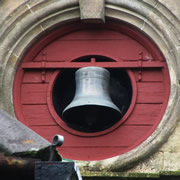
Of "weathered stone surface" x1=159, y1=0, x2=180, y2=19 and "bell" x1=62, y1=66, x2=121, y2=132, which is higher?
"weathered stone surface" x1=159, y1=0, x2=180, y2=19

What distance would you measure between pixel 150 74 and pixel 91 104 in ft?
3.58

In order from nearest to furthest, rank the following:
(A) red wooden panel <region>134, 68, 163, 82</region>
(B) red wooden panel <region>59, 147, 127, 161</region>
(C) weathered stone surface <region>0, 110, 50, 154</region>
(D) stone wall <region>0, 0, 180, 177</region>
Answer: (C) weathered stone surface <region>0, 110, 50, 154</region> < (D) stone wall <region>0, 0, 180, 177</region> < (B) red wooden panel <region>59, 147, 127, 161</region> < (A) red wooden panel <region>134, 68, 163, 82</region>

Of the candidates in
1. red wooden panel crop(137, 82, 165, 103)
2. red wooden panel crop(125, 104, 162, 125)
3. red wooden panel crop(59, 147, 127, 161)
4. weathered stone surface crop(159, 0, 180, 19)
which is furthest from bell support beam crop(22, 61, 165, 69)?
red wooden panel crop(59, 147, 127, 161)

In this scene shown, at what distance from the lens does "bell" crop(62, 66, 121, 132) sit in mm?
8773

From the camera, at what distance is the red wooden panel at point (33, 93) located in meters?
9.48

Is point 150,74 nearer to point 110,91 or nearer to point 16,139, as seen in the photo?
point 110,91

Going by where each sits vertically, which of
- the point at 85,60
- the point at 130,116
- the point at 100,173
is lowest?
the point at 100,173

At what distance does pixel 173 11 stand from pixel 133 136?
1.52 meters

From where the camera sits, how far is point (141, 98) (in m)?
9.34

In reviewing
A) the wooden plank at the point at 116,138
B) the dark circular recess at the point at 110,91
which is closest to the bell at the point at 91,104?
the dark circular recess at the point at 110,91

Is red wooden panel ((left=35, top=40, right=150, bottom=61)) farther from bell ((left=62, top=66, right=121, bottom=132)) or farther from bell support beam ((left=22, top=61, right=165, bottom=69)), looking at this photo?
bell ((left=62, top=66, right=121, bottom=132))

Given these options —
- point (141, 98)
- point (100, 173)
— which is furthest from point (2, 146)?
point (141, 98)

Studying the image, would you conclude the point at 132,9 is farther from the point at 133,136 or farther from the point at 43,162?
the point at 43,162

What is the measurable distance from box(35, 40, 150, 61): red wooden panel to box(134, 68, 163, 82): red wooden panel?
0.19m
